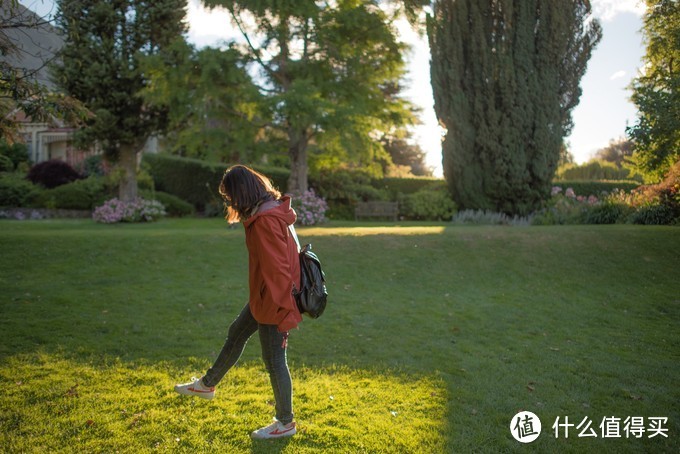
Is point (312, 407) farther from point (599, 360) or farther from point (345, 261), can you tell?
point (345, 261)

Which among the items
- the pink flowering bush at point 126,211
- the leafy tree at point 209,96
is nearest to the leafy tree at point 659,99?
the leafy tree at point 209,96

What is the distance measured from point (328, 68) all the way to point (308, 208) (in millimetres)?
4621

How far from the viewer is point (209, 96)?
54.0 ft

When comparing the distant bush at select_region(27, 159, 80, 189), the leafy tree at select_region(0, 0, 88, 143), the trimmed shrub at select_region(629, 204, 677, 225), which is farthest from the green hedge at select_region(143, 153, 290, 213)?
the leafy tree at select_region(0, 0, 88, 143)

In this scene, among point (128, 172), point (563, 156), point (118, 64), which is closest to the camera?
point (118, 64)

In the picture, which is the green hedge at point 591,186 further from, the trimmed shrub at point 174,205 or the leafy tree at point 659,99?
the trimmed shrub at point 174,205

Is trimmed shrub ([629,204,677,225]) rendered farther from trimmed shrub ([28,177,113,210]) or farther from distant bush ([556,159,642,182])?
trimmed shrub ([28,177,113,210])

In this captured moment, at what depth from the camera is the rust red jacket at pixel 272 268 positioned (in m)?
3.53

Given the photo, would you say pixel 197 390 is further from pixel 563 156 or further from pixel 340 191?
pixel 563 156

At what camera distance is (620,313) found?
8.09 m

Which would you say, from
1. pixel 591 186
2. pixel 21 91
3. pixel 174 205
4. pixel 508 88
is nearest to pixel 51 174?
pixel 174 205

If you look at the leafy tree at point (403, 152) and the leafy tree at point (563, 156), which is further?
the leafy tree at point (403, 152)

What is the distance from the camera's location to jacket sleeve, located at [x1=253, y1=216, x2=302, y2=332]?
139 inches

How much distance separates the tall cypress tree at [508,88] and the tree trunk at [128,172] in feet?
36.3
